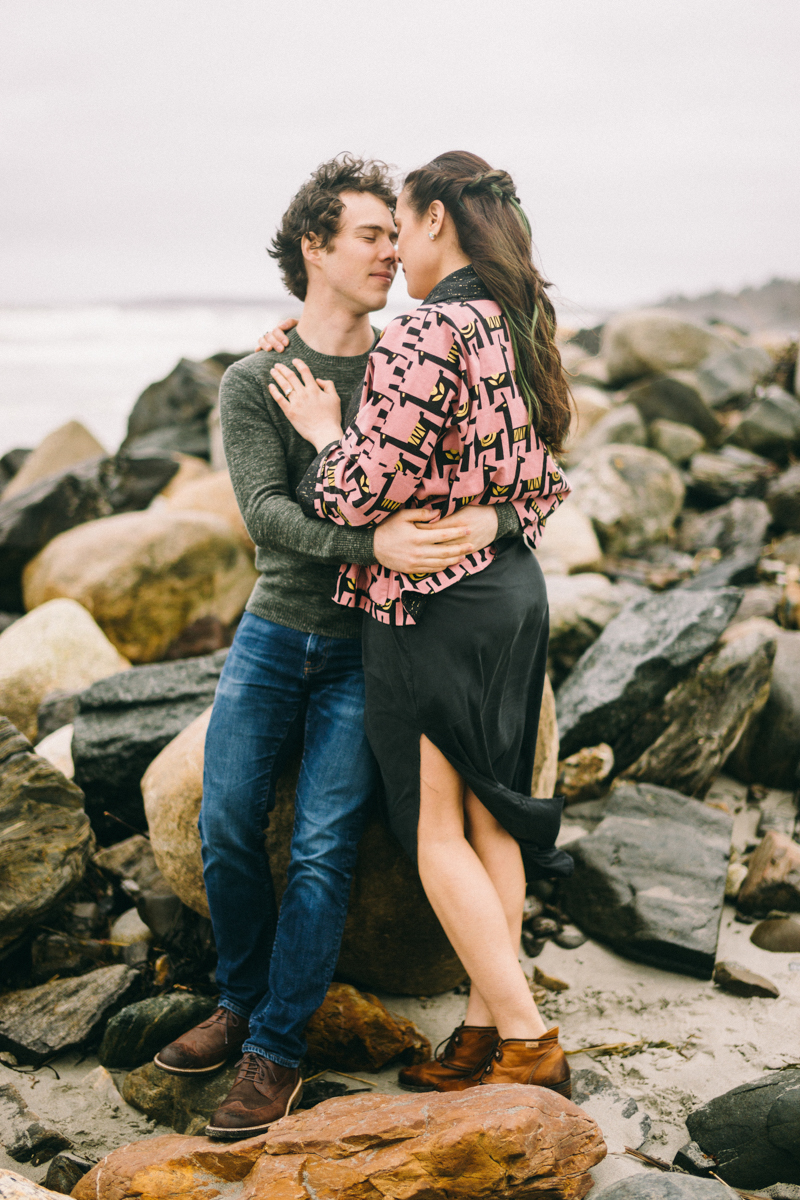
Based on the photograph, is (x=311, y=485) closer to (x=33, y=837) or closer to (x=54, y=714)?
(x=33, y=837)

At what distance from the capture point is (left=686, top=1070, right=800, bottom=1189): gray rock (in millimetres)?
2031

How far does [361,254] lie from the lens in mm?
2715

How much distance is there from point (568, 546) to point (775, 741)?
2997 mm

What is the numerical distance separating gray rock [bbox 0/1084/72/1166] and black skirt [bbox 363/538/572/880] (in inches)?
49.3

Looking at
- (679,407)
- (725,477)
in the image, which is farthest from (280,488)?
(679,407)

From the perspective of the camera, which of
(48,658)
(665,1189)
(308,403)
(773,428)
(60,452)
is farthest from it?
(60,452)

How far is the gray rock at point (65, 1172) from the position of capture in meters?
2.21

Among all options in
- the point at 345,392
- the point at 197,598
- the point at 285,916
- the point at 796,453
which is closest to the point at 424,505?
the point at 345,392

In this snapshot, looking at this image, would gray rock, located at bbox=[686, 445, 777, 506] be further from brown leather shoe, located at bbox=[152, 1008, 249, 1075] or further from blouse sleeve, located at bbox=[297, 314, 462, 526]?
brown leather shoe, located at bbox=[152, 1008, 249, 1075]

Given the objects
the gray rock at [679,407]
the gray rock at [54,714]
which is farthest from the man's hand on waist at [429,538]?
the gray rock at [679,407]

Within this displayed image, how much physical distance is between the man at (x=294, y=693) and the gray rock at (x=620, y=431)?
6.70m

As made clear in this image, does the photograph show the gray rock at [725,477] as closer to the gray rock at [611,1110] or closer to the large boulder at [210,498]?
the large boulder at [210,498]

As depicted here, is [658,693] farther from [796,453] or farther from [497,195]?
[796,453]

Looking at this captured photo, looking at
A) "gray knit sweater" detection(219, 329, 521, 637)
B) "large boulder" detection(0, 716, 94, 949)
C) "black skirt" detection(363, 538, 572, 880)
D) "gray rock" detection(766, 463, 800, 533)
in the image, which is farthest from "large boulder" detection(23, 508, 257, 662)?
"gray rock" detection(766, 463, 800, 533)
